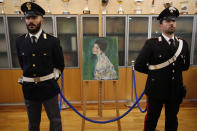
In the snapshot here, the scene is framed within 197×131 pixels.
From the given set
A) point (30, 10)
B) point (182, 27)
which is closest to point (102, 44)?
point (30, 10)

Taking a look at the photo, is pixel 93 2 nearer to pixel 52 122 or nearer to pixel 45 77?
pixel 45 77

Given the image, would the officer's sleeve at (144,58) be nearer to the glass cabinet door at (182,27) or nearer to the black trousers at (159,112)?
the black trousers at (159,112)

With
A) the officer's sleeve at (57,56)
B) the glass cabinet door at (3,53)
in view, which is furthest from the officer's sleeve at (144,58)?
the glass cabinet door at (3,53)

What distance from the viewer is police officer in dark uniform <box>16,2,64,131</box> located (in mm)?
1434

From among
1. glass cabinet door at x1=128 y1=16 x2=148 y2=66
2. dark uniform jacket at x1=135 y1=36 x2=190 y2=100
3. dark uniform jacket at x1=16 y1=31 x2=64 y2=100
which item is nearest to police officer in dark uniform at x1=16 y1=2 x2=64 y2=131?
dark uniform jacket at x1=16 y1=31 x2=64 y2=100

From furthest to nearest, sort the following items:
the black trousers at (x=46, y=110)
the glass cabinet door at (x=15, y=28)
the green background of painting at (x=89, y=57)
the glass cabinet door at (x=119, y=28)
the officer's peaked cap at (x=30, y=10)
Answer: the glass cabinet door at (x=119, y=28)
the glass cabinet door at (x=15, y=28)
the green background of painting at (x=89, y=57)
the black trousers at (x=46, y=110)
the officer's peaked cap at (x=30, y=10)

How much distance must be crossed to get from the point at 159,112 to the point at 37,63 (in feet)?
4.50

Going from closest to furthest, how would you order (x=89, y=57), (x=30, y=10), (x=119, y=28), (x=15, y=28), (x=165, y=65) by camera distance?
1. (x=30, y=10)
2. (x=165, y=65)
3. (x=89, y=57)
4. (x=15, y=28)
5. (x=119, y=28)

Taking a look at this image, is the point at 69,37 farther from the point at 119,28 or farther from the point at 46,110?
the point at 46,110

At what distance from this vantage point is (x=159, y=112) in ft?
5.38

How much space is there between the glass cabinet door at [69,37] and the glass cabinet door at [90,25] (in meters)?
0.19

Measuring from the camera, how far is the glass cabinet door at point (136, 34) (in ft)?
10.6

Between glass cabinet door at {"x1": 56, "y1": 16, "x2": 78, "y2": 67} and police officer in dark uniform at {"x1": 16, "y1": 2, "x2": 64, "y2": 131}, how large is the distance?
1672 millimetres

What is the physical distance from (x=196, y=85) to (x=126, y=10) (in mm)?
2286
